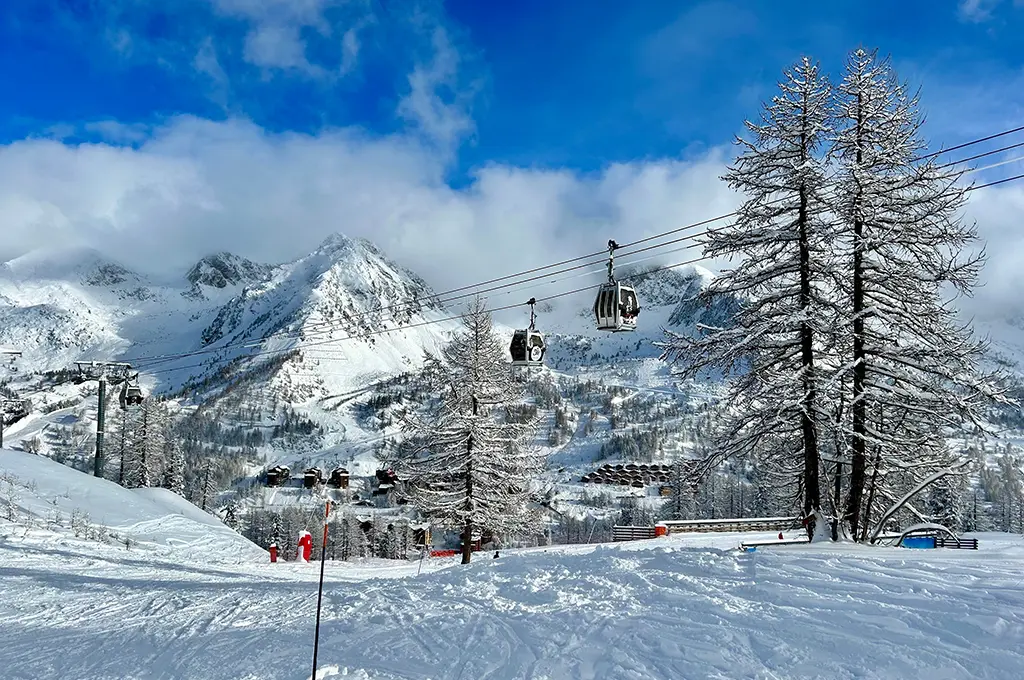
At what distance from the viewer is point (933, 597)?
24.7 feet

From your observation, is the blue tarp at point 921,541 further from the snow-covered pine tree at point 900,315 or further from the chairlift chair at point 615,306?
the chairlift chair at point 615,306

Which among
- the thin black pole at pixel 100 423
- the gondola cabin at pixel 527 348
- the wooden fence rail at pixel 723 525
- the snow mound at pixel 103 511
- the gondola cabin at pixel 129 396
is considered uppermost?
the gondola cabin at pixel 527 348

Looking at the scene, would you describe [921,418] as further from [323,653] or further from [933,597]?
[323,653]

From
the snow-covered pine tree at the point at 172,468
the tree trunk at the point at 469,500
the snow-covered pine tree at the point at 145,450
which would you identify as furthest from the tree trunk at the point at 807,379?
the snow-covered pine tree at the point at 172,468

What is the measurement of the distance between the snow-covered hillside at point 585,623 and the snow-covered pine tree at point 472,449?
12.9 meters

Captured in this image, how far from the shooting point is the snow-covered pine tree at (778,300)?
1427 cm

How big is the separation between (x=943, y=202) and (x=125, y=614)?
1628 centimetres

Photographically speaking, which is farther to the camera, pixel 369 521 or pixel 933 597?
pixel 369 521

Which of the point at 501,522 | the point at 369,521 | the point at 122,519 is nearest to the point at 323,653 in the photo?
the point at 501,522

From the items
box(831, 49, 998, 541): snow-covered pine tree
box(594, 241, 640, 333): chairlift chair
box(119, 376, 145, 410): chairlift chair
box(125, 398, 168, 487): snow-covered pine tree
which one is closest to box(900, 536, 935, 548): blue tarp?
box(831, 49, 998, 541): snow-covered pine tree

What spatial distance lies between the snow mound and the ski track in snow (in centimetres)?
1135

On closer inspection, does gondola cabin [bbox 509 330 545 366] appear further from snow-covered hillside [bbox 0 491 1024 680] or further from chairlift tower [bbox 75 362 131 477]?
chairlift tower [bbox 75 362 131 477]

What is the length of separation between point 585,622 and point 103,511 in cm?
2436

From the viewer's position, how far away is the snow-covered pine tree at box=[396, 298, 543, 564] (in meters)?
25.9
